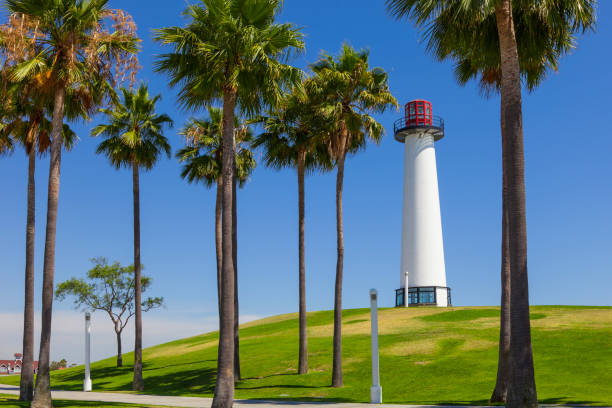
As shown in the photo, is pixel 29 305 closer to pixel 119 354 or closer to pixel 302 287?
pixel 302 287

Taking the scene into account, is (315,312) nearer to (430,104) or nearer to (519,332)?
(430,104)

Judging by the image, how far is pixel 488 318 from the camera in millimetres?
47344

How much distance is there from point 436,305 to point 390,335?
15939 millimetres

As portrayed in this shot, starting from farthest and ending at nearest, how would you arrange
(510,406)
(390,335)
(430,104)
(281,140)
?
(430,104), (390,335), (281,140), (510,406)

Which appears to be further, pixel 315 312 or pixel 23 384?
pixel 315 312

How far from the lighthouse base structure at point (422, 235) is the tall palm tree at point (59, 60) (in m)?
39.9

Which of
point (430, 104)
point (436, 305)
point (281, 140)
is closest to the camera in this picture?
point (281, 140)

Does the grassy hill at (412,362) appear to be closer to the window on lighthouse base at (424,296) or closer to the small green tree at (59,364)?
the window on lighthouse base at (424,296)

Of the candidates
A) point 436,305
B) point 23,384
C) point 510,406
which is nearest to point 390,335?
point 436,305

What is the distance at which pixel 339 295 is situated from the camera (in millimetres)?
30703

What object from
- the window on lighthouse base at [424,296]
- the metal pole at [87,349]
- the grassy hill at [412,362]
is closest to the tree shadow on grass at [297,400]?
the grassy hill at [412,362]

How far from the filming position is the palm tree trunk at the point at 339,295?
99.8 ft

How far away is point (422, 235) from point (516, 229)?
Answer: 143 feet

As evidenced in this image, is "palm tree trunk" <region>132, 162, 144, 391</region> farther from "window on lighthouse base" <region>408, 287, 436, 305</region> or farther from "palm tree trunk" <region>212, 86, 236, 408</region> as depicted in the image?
"window on lighthouse base" <region>408, 287, 436, 305</region>
